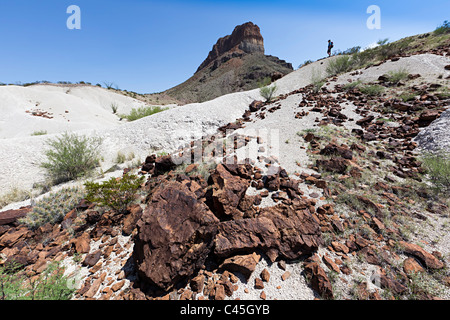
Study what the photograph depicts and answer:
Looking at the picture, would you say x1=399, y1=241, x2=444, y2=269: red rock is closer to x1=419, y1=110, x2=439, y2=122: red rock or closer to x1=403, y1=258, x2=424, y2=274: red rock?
x1=403, y1=258, x2=424, y2=274: red rock

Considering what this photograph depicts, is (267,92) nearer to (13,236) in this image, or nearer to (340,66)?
(340,66)

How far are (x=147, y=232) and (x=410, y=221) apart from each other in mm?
4196

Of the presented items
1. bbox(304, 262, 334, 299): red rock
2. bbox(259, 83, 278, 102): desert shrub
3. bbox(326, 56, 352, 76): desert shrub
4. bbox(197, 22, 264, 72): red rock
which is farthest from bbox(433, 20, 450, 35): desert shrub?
bbox(197, 22, 264, 72): red rock

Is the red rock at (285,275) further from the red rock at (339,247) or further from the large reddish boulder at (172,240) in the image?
the large reddish boulder at (172,240)

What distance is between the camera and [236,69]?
55.9m

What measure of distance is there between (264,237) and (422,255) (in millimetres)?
2079

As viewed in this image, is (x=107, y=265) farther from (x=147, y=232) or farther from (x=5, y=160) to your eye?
(x=5, y=160)

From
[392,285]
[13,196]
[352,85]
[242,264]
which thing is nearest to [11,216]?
[13,196]

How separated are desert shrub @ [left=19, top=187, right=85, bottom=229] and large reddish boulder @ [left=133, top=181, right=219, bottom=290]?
2392mm

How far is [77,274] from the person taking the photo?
2.07 metres

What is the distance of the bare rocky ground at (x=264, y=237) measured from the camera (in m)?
1.83

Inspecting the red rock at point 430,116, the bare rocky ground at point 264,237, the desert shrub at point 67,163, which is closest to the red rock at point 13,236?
the bare rocky ground at point 264,237

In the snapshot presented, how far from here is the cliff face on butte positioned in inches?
1823

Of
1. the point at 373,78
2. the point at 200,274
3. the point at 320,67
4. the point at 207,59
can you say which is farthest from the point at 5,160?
the point at 207,59
